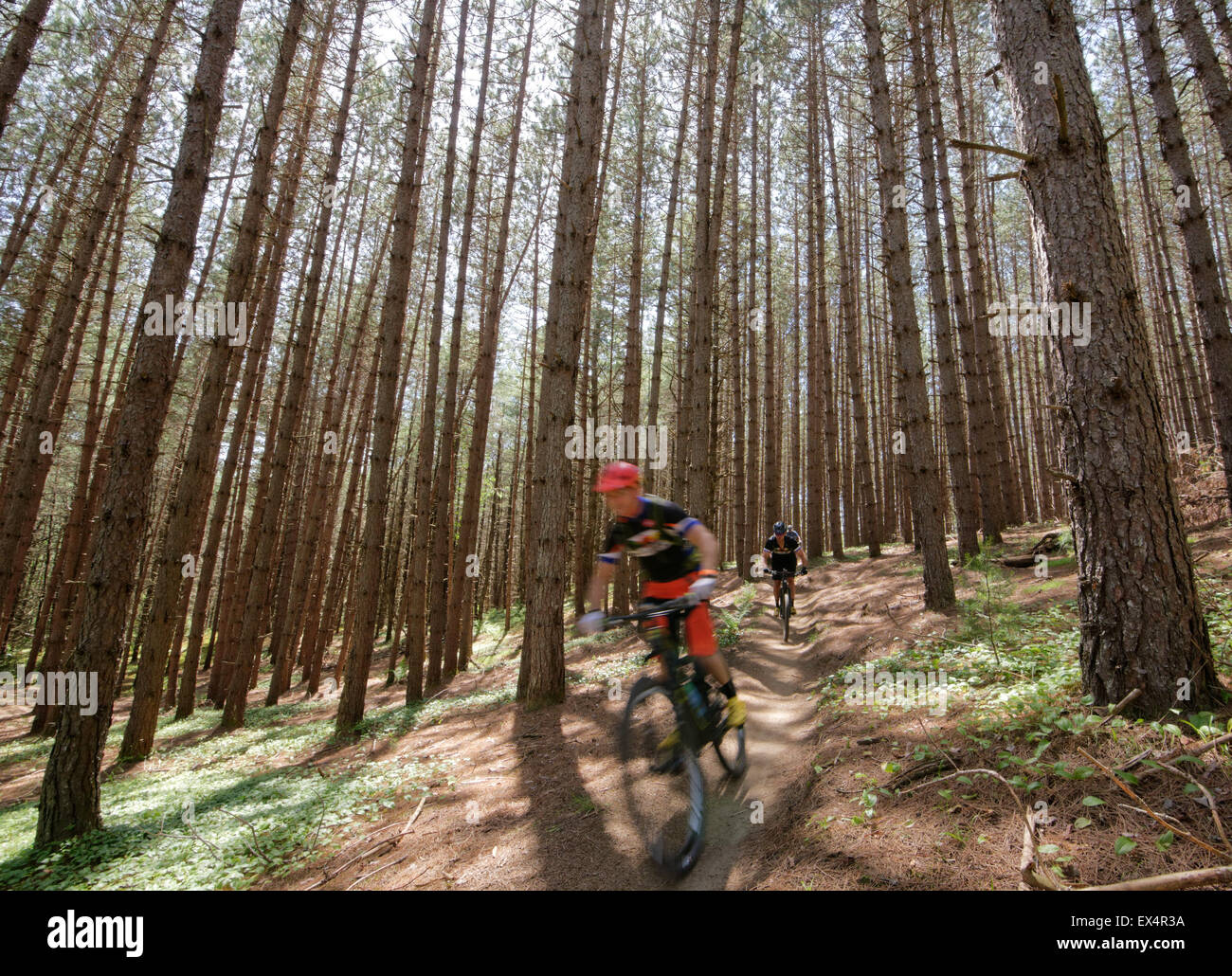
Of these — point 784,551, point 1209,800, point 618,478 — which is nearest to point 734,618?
point 784,551

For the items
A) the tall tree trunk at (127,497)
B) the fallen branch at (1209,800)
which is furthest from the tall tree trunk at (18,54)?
the fallen branch at (1209,800)

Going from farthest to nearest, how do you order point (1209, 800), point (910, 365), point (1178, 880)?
point (910, 365)
point (1209, 800)
point (1178, 880)

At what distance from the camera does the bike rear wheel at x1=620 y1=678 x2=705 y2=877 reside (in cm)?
363

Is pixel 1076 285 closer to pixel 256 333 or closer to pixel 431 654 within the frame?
pixel 431 654

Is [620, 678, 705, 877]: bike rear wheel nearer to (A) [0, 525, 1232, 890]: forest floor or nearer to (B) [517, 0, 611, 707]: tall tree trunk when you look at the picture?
(A) [0, 525, 1232, 890]: forest floor

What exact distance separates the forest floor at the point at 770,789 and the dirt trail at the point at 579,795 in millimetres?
26

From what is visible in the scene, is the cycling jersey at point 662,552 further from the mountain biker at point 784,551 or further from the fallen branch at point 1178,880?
the mountain biker at point 784,551

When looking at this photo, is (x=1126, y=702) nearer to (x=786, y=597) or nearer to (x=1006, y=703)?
(x=1006, y=703)

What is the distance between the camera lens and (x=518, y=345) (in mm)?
25516

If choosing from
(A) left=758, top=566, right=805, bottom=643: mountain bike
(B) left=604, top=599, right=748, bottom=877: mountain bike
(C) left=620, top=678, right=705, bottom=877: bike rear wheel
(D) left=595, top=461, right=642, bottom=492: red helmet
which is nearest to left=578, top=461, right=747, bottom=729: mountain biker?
(D) left=595, top=461, right=642, bottom=492: red helmet

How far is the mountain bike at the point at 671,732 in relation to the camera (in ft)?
12.0

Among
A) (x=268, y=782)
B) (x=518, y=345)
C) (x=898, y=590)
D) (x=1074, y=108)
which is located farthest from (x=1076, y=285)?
(x=518, y=345)

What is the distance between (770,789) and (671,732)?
1.42 meters

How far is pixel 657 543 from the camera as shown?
4242mm
